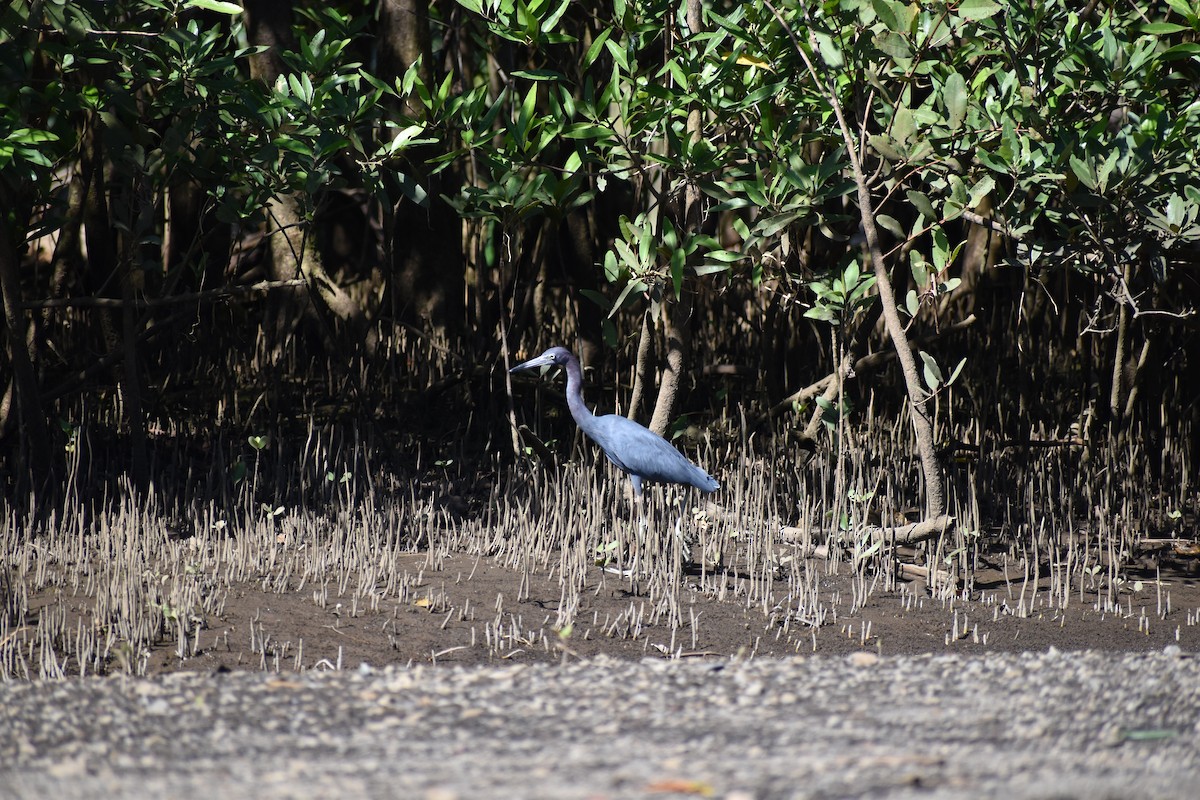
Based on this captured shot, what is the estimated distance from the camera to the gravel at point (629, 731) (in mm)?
2871

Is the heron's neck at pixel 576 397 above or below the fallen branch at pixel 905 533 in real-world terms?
above

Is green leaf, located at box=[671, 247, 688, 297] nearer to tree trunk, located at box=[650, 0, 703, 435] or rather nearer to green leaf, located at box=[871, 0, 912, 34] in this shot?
tree trunk, located at box=[650, 0, 703, 435]

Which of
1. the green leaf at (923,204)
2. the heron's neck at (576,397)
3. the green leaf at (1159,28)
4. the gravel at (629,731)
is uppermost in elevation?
the green leaf at (1159,28)

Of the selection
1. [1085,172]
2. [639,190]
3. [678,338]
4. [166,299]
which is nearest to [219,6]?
[166,299]

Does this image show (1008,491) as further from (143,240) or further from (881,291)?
(143,240)

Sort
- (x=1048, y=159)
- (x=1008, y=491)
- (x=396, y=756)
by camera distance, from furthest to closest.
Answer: (x=1008, y=491), (x=1048, y=159), (x=396, y=756)

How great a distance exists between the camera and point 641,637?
5086 millimetres

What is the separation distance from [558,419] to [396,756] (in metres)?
5.26

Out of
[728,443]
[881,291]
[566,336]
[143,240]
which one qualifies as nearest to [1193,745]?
[881,291]

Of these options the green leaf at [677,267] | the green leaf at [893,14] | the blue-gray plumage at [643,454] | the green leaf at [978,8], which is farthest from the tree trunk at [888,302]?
the blue-gray plumage at [643,454]

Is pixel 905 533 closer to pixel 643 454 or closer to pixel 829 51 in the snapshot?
pixel 643 454

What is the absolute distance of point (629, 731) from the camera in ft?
11.1

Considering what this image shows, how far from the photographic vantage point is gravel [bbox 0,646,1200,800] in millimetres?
2871

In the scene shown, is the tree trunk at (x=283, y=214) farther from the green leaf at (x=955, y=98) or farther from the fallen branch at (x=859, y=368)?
the green leaf at (x=955, y=98)
